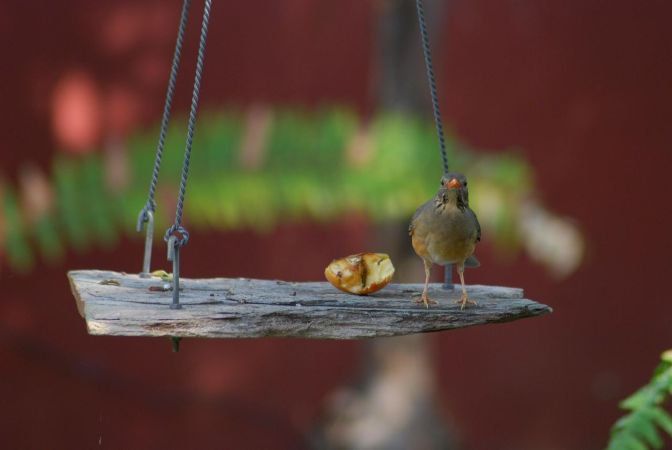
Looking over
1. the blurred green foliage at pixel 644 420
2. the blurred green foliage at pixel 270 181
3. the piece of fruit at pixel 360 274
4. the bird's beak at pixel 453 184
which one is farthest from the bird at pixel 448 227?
the blurred green foliage at pixel 270 181

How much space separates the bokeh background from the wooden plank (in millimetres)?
1792

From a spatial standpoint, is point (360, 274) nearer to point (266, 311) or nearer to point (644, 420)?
point (266, 311)

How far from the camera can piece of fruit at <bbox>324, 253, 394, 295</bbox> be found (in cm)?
303

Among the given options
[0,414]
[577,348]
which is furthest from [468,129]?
[0,414]

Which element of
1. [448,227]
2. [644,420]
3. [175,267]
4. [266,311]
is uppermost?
[448,227]

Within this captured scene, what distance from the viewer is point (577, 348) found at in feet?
21.4

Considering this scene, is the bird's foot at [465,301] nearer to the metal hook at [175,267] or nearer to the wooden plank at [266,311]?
the wooden plank at [266,311]

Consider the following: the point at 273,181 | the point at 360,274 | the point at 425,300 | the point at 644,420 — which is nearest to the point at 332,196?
the point at 273,181

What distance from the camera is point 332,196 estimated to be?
15.9ft

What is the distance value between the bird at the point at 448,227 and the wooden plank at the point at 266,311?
12 centimetres

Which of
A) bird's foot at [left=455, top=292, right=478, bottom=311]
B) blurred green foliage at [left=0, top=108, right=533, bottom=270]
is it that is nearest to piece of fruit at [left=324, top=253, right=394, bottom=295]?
bird's foot at [left=455, top=292, right=478, bottom=311]

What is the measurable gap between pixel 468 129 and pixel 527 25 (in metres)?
0.63

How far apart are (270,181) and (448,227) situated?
1.95 metres

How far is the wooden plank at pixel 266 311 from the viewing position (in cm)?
261
